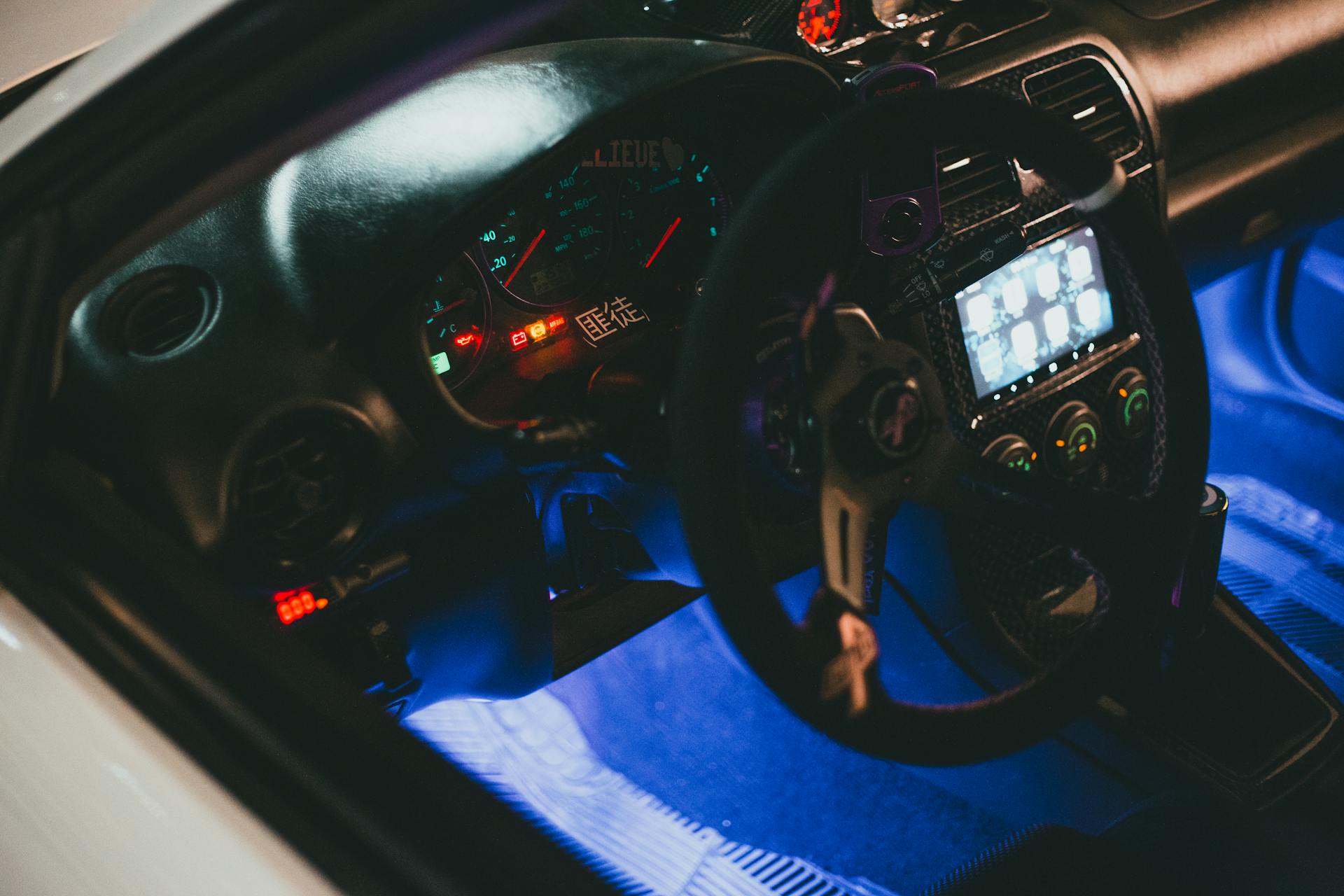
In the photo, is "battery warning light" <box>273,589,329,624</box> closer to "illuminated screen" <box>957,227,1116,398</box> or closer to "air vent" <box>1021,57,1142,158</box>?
"illuminated screen" <box>957,227,1116,398</box>

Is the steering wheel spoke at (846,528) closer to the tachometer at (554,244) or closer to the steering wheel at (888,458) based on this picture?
the steering wheel at (888,458)

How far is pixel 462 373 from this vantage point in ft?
4.82

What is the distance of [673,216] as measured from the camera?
1.62m

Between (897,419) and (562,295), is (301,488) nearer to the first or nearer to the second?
(562,295)

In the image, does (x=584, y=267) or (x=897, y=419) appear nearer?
(x=897, y=419)

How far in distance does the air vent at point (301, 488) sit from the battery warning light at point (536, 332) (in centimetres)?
32

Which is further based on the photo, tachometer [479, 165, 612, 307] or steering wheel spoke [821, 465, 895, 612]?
tachometer [479, 165, 612, 307]

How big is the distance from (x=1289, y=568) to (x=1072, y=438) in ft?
2.95

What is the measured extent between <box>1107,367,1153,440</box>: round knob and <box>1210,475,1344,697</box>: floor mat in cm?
62

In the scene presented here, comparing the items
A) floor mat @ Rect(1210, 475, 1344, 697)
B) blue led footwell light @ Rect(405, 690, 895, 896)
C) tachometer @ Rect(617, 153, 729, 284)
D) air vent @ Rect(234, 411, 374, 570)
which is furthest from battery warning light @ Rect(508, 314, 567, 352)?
floor mat @ Rect(1210, 475, 1344, 697)

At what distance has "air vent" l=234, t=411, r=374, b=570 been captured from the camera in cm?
119

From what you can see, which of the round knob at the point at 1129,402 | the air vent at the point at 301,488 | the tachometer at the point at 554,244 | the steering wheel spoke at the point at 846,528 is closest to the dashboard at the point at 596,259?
the tachometer at the point at 554,244

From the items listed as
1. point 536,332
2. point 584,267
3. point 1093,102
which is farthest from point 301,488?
point 1093,102

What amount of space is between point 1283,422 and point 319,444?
2.21 m
